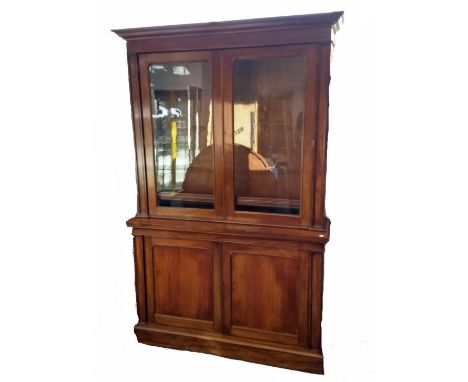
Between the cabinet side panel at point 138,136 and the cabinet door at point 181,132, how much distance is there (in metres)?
0.03

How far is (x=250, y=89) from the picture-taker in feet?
6.14

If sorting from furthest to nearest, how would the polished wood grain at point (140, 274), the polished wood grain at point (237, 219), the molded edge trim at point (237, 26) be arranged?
the polished wood grain at point (140, 274) → the polished wood grain at point (237, 219) → the molded edge trim at point (237, 26)

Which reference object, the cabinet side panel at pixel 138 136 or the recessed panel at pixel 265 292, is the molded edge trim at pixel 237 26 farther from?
the recessed panel at pixel 265 292

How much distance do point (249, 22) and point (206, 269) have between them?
1304 millimetres

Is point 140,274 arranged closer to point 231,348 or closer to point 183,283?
point 183,283

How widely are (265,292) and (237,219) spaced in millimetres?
429

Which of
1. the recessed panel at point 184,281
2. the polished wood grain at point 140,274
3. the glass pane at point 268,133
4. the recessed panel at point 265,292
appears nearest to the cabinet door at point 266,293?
the recessed panel at point 265,292

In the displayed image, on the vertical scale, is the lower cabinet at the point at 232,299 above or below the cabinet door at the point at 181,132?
below

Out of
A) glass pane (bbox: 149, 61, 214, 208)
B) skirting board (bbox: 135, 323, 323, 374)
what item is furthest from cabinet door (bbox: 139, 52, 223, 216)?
skirting board (bbox: 135, 323, 323, 374)

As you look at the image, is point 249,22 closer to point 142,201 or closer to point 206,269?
point 142,201

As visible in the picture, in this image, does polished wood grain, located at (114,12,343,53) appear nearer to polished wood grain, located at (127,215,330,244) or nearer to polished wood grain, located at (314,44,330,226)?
polished wood grain, located at (314,44,330,226)

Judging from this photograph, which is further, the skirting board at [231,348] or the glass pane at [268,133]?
the skirting board at [231,348]

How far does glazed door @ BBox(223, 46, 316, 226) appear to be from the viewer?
175 cm

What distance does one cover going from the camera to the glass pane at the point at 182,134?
194 centimetres
